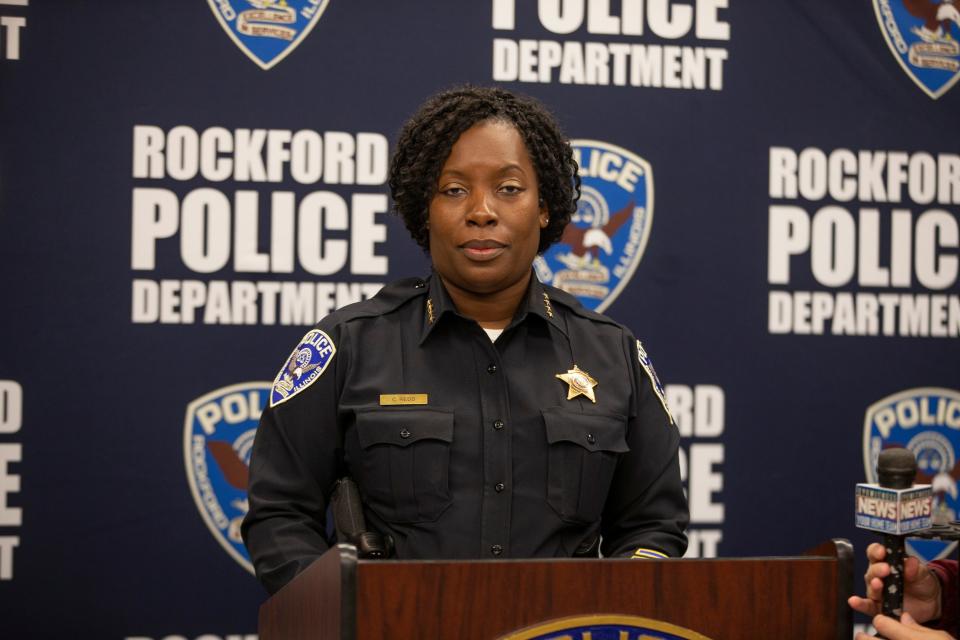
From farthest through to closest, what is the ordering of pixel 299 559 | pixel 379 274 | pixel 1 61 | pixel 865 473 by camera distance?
pixel 865 473
pixel 379 274
pixel 1 61
pixel 299 559

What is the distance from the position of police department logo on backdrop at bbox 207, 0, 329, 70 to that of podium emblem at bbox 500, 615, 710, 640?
1935mm

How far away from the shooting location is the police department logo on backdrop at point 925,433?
2855 millimetres

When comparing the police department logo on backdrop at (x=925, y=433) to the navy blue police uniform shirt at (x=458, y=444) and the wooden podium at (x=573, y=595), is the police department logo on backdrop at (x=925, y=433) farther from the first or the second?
the wooden podium at (x=573, y=595)

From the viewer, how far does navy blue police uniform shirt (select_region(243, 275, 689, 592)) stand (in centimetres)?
147

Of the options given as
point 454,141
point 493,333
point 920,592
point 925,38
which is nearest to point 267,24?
point 454,141

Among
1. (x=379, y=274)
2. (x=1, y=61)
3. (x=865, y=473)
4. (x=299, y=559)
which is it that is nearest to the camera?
(x=299, y=559)

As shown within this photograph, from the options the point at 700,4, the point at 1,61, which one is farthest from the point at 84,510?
the point at 700,4

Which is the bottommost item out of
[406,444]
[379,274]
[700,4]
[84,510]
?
[84,510]

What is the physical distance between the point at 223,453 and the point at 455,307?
121 centimetres

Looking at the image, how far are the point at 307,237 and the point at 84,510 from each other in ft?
2.72

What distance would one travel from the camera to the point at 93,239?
2531 mm

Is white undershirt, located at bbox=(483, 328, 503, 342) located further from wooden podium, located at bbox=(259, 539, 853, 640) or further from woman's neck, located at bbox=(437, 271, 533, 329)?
wooden podium, located at bbox=(259, 539, 853, 640)

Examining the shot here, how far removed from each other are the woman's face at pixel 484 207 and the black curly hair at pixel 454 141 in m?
0.02

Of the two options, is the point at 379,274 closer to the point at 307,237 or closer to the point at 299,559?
the point at 307,237
